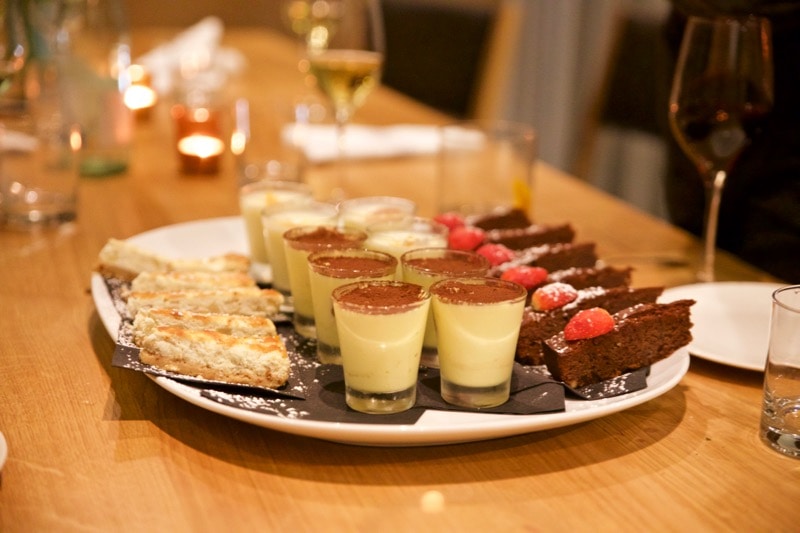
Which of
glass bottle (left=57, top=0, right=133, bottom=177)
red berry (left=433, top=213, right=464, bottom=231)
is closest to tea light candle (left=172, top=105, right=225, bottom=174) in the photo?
glass bottle (left=57, top=0, right=133, bottom=177)

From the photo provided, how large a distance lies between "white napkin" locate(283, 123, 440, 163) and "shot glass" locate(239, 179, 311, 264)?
78cm

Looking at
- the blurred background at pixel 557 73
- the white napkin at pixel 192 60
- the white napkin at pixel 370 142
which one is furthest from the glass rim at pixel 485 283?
the blurred background at pixel 557 73

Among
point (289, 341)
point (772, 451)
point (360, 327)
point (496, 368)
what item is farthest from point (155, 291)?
point (772, 451)

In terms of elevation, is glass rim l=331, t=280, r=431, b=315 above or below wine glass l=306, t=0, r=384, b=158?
below

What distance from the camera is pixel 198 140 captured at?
8.16 ft

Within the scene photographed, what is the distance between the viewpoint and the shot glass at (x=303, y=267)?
4.55 ft

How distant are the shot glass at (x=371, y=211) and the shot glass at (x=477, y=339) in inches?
17.1

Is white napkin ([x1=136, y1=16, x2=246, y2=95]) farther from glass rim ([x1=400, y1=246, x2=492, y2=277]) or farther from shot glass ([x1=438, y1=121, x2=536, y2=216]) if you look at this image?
glass rim ([x1=400, y1=246, x2=492, y2=277])

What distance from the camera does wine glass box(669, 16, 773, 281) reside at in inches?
61.3

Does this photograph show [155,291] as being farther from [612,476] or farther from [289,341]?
[612,476]

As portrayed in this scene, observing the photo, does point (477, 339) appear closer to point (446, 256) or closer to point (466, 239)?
point (446, 256)

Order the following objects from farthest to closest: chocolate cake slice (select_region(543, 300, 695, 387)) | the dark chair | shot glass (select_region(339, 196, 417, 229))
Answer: the dark chair, shot glass (select_region(339, 196, 417, 229)), chocolate cake slice (select_region(543, 300, 695, 387))

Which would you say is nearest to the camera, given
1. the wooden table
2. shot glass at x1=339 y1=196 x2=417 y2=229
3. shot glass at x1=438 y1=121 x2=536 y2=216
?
the wooden table

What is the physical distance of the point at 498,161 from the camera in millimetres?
2170
